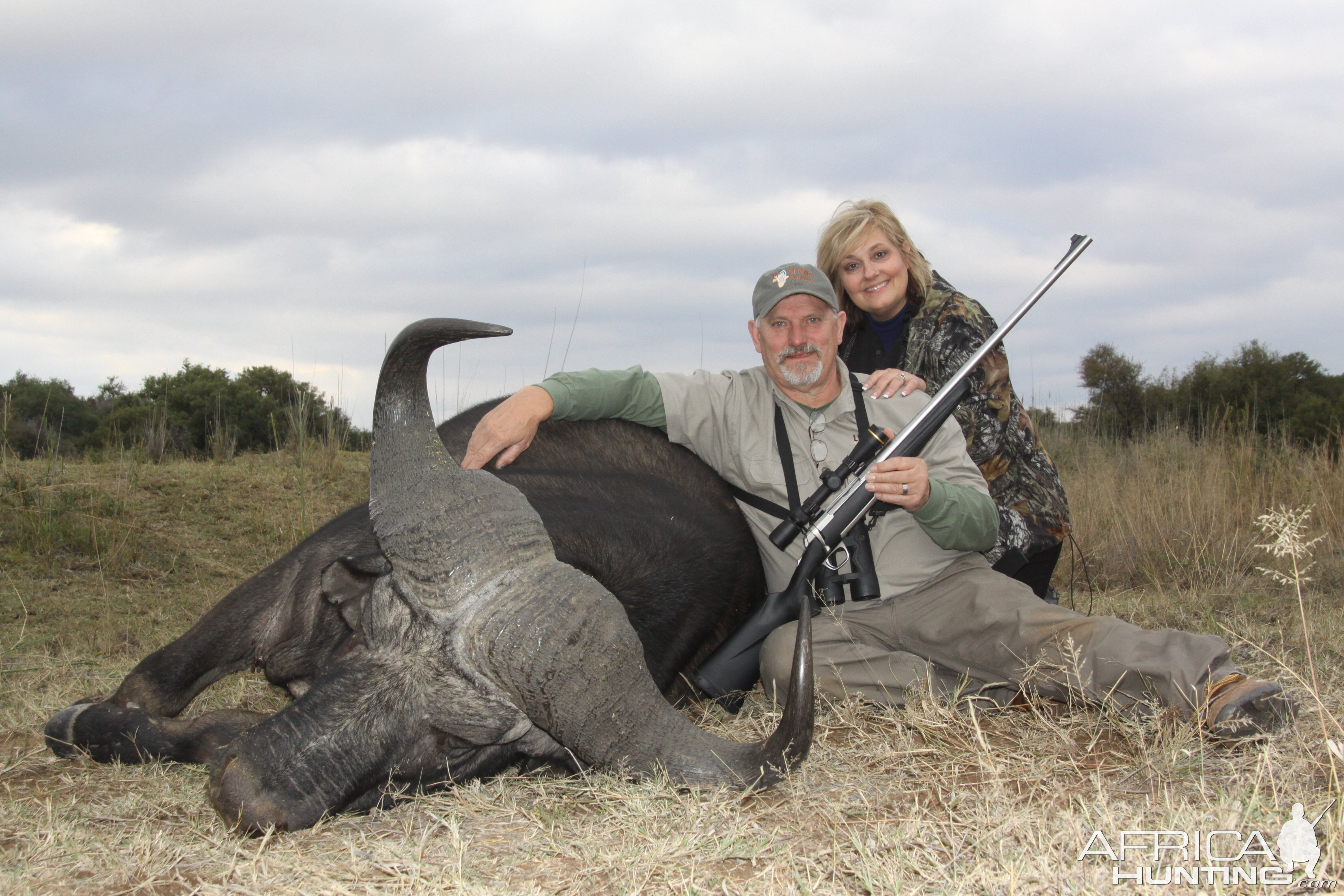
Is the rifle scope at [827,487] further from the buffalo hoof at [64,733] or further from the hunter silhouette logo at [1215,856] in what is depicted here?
the buffalo hoof at [64,733]

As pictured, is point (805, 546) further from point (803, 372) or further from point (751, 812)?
point (751, 812)

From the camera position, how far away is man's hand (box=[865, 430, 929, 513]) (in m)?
3.58

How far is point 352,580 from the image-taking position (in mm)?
2840

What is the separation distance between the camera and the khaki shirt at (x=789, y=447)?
4.10 meters

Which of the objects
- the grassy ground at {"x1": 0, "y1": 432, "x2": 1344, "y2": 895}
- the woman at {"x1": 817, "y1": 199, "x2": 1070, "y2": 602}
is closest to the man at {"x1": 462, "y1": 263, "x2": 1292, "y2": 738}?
the grassy ground at {"x1": 0, "y1": 432, "x2": 1344, "y2": 895}

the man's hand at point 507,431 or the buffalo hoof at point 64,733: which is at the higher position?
the man's hand at point 507,431

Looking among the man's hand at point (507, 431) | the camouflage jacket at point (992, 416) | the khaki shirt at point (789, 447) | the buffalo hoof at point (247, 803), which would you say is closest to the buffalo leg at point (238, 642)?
the man's hand at point (507, 431)

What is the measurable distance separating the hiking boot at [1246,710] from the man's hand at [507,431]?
2466 mm

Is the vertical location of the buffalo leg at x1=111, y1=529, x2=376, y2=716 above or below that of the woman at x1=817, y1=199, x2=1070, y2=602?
below

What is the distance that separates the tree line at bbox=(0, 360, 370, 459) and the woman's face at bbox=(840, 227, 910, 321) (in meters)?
3.89

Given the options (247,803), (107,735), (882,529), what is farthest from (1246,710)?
(107,735)

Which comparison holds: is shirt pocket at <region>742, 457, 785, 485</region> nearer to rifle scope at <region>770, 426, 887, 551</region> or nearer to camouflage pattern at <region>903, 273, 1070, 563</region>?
rifle scope at <region>770, 426, 887, 551</region>

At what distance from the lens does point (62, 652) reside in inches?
197

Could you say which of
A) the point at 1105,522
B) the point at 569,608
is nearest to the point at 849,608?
the point at 569,608
